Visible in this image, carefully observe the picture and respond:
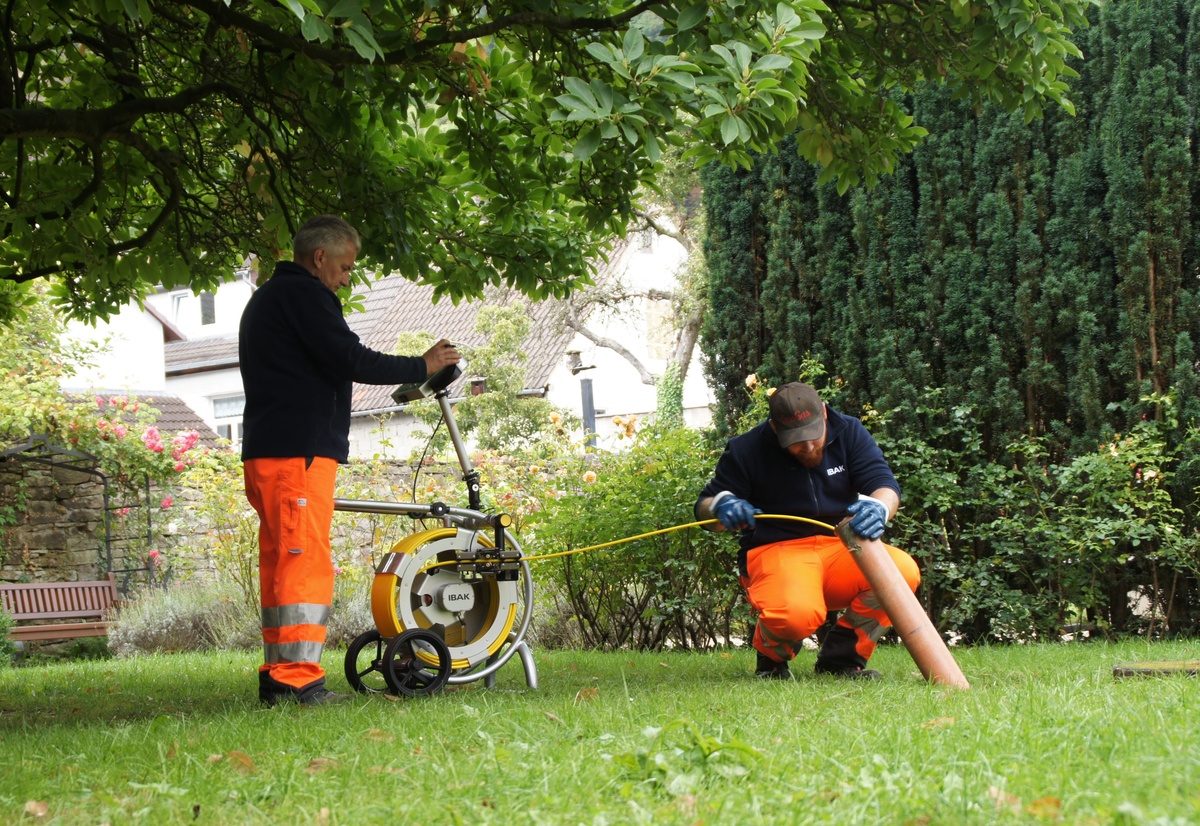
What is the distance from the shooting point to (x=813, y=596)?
17.4 ft

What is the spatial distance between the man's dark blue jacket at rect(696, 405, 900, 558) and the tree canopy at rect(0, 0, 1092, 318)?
1.39 metres

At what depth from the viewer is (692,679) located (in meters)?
5.50

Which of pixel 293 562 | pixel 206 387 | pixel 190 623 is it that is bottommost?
pixel 190 623

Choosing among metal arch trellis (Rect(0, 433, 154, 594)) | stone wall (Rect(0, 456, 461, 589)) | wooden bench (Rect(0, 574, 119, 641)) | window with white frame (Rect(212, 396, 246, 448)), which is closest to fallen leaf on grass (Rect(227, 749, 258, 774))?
wooden bench (Rect(0, 574, 119, 641))

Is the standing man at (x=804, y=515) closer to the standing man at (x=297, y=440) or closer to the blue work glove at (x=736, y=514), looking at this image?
the blue work glove at (x=736, y=514)

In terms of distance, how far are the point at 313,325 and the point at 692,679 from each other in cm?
241

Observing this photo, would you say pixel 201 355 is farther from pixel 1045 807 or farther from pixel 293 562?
pixel 1045 807

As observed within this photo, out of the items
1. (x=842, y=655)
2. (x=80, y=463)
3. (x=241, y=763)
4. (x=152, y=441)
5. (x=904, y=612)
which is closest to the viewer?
(x=241, y=763)

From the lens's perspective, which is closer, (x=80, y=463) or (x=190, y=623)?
(x=190, y=623)

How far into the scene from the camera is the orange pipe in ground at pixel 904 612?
15.2 feet

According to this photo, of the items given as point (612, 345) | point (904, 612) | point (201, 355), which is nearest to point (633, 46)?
point (904, 612)

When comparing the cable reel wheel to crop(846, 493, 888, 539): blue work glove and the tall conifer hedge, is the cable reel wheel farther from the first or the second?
the tall conifer hedge

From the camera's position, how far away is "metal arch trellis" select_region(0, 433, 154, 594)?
13.4 meters

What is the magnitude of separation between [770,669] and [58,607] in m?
10.3
